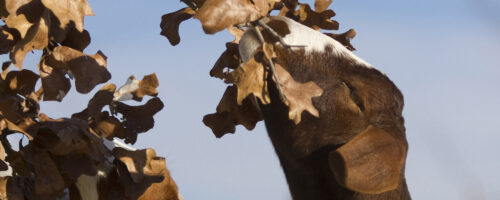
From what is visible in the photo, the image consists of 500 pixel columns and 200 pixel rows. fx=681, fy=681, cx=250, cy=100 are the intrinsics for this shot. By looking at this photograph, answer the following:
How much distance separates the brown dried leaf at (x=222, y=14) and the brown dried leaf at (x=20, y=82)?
593 millimetres

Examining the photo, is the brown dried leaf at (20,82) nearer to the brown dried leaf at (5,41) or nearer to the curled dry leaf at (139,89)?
the brown dried leaf at (5,41)

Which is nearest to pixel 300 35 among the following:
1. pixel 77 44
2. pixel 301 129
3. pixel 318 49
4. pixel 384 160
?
pixel 318 49

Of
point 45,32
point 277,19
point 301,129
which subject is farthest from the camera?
point 301,129

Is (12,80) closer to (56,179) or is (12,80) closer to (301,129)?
(56,179)

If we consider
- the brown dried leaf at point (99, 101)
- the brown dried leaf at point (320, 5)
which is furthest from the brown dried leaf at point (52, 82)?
the brown dried leaf at point (320, 5)

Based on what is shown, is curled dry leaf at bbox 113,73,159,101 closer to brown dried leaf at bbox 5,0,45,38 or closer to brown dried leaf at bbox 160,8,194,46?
brown dried leaf at bbox 160,8,194,46

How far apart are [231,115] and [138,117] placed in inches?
13.4

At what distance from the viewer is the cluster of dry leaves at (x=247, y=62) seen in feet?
6.16

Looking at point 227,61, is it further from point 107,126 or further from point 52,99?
point 52,99

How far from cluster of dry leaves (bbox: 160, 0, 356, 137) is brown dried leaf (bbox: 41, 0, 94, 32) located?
0.33 meters

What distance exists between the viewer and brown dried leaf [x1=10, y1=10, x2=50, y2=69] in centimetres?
197

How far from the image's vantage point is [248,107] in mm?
2475

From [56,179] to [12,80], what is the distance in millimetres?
328

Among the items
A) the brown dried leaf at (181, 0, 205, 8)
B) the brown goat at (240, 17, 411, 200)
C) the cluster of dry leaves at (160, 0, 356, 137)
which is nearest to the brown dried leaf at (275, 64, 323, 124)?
the cluster of dry leaves at (160, 0, 356, 137)
